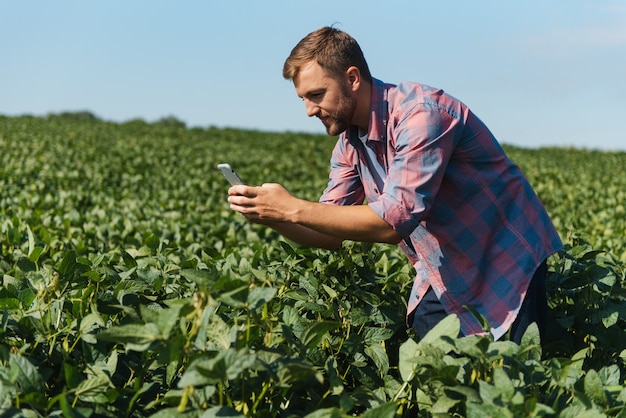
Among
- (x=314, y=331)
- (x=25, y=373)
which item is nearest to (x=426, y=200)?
(x=314, y=331)

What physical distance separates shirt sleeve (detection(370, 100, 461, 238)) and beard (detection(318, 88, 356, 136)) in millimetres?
282

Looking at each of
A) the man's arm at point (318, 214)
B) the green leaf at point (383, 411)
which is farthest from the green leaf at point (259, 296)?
the man's arm at point (318, 214)

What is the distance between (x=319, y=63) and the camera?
3.09 meters

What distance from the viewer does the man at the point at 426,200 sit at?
287 centimetres

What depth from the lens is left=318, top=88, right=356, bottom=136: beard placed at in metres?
3.16

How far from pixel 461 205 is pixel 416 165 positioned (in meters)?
0.48

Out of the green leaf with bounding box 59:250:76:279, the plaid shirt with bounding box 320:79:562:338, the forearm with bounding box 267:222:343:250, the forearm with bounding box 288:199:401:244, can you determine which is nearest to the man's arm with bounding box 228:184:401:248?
the forearm with bounding box 288:199:401:244

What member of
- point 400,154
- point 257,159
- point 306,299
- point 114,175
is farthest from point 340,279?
point 257,159

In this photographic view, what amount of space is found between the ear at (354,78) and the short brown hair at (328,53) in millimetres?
24

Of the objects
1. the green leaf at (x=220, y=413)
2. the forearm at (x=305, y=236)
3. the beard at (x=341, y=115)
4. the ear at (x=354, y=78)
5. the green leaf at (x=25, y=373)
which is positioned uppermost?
the ear at (x=354, y=78)

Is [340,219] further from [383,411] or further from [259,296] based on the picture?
[383,411]

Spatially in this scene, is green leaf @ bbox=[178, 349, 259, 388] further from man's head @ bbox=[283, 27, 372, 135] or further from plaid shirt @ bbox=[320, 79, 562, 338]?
man's head @ bbox=[283, 27, 372, 135]

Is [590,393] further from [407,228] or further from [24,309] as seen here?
[24,309]

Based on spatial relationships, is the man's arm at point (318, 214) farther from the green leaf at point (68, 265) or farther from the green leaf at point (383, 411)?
the green leaf at point (383, 411)
